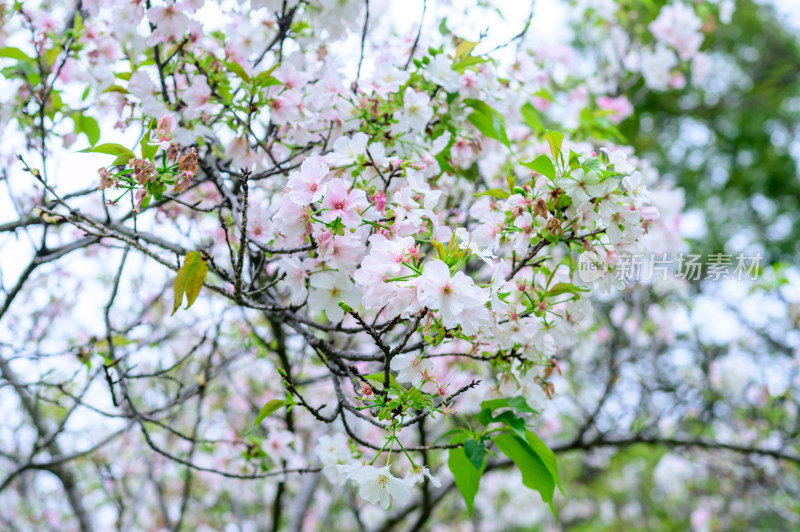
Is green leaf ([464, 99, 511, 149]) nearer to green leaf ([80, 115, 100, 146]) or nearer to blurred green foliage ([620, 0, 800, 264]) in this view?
green leaf ([80, 115, 100, 146])

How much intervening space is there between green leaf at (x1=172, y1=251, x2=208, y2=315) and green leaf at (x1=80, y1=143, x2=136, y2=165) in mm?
212

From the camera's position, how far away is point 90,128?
5.88 ft

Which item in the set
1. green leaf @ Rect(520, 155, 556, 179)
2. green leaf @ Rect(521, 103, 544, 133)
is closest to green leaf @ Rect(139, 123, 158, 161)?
green leaf @ Rect(520, 155, 556, 179)

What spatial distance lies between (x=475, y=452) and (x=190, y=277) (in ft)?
2.20

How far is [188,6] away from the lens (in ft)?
4.63

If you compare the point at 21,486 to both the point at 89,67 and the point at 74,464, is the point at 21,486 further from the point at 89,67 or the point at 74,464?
the point at 89,67

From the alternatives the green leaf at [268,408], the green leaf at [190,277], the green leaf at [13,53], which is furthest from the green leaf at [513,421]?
the green leaf at [13,53]

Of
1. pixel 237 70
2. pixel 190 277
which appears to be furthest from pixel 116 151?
pixel 237 70

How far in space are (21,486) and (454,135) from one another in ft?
11.8

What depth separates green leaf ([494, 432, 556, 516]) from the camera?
1.15 metres

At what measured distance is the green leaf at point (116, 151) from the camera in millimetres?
1038

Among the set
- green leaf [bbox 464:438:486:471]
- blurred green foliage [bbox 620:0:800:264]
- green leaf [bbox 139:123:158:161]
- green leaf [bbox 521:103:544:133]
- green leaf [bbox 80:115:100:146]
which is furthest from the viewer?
blurred green foliage [bbox 620:0:800:264]

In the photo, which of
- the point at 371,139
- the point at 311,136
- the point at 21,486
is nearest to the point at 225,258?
the point at 311,136

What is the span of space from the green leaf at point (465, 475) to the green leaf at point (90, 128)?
Answer: 1.48 meters
